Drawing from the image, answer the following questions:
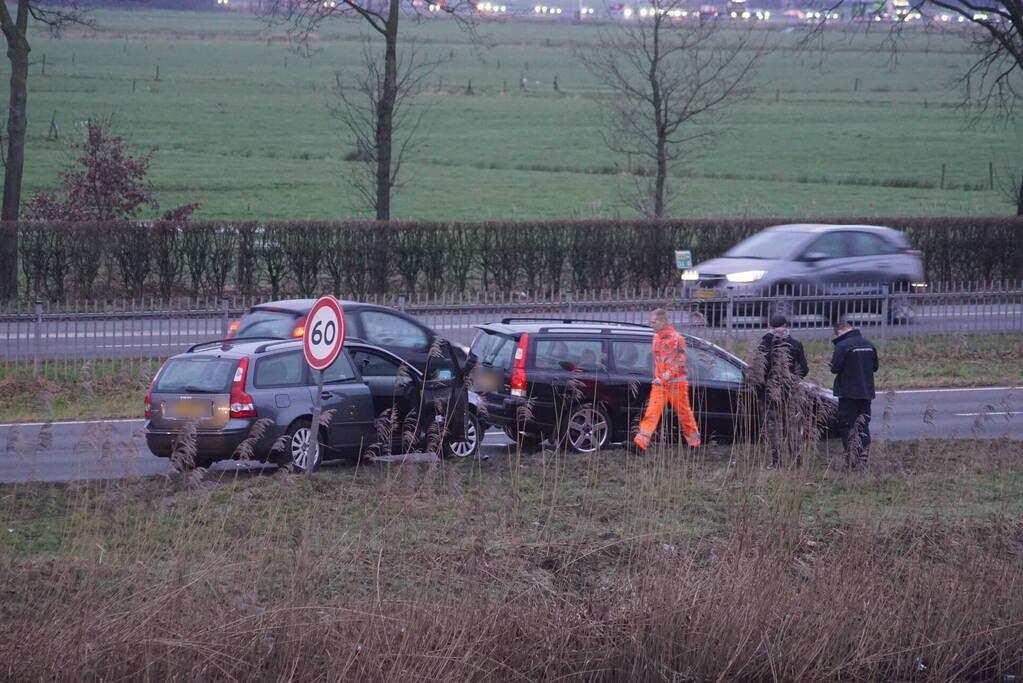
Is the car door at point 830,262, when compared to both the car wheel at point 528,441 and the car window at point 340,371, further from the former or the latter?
the car window at point 340,371

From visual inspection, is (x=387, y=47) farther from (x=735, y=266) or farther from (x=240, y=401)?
(x=240, y=401)

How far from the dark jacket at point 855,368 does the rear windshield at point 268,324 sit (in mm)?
6408

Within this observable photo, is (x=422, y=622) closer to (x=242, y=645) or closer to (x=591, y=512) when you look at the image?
(x=242, y=645)

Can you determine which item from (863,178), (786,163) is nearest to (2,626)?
(863,178)

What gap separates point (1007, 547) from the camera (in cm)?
832

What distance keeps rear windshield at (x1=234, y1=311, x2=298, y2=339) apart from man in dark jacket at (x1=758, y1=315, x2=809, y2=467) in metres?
5.72

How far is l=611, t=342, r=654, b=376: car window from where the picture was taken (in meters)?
13.5

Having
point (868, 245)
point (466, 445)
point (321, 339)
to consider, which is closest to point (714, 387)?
point (466, 445)

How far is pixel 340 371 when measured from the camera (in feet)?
41.2

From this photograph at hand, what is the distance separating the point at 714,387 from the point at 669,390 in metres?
1.35

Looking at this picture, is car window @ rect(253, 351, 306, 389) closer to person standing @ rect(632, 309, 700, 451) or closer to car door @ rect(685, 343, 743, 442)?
person standing @ rect(632, 309, 700, 451)

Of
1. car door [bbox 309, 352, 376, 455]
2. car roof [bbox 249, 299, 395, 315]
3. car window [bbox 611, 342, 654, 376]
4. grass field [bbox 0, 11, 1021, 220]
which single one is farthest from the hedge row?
car door [bbox 309, 352, 376, 455]

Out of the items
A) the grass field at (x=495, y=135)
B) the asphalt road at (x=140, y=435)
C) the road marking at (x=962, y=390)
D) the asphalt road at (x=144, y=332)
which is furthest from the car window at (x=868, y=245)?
the grass field at (x=495, y=135)

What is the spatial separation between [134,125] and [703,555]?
5857cm
